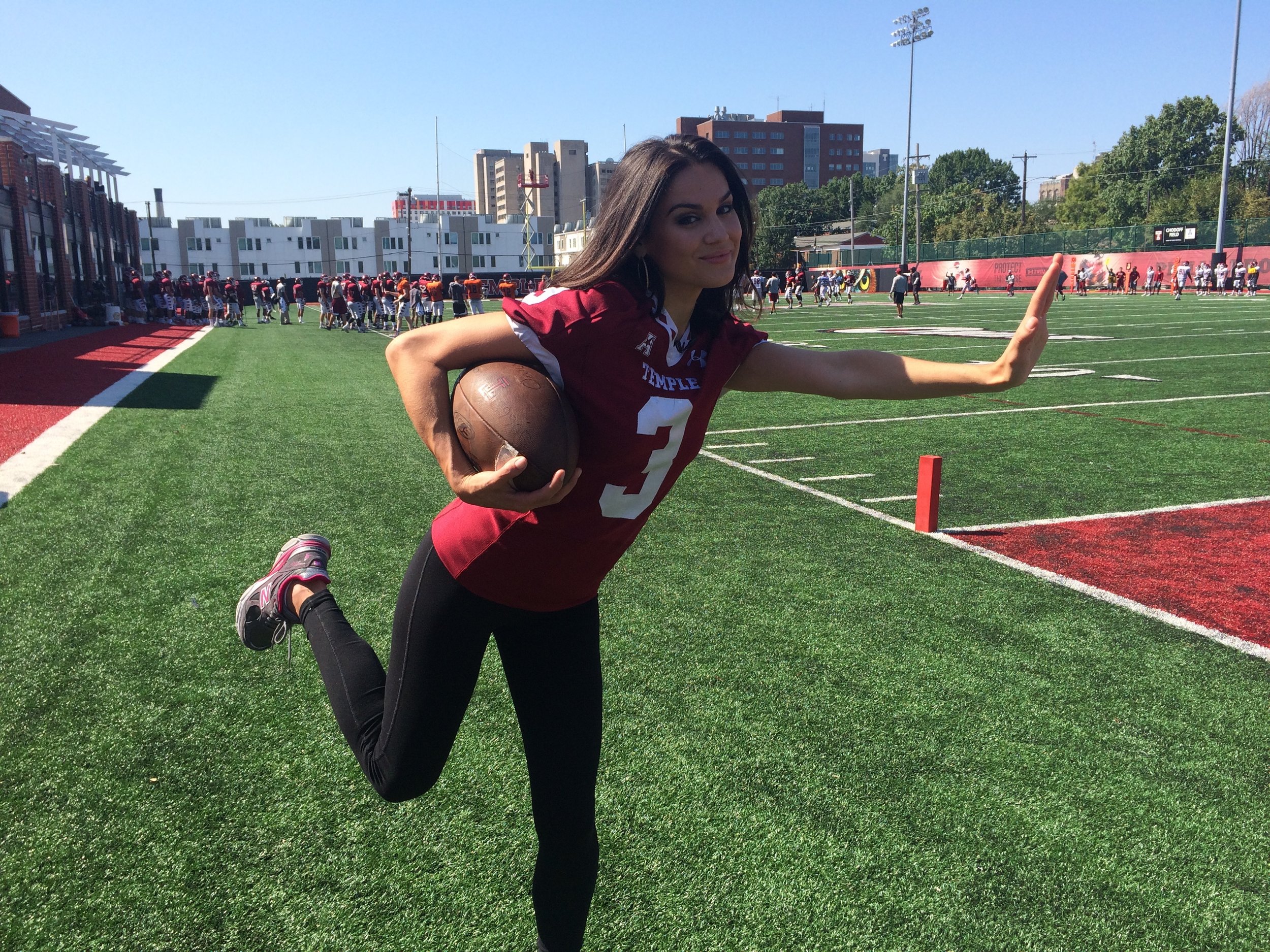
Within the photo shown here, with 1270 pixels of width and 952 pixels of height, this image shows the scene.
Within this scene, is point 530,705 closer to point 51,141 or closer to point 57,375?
point 57,375

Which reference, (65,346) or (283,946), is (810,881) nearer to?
(283,946)

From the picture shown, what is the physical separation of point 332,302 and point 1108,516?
33.4m

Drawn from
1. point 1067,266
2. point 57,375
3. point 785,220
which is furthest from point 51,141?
point 785,220

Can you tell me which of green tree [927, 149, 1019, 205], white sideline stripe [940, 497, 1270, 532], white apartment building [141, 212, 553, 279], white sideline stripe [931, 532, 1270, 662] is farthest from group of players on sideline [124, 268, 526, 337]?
green tree [927, 149, 1019, 205]

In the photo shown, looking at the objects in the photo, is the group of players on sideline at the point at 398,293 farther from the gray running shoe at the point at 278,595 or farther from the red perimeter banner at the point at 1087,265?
the gray running shoe at the point at 278,595

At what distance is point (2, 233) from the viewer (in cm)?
2583

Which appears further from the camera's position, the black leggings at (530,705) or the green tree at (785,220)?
the green tree at (785,220)

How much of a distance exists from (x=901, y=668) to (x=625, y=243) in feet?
9.49

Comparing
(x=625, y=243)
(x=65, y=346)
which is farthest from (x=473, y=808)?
(x=65, y=346)

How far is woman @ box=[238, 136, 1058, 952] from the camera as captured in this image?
88.7 inches

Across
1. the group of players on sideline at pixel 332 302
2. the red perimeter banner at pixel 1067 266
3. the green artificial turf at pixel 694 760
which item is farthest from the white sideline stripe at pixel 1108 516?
the red perimeter banner at pixel 1067 266

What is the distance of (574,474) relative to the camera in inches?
85.5

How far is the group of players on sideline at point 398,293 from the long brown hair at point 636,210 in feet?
92.1

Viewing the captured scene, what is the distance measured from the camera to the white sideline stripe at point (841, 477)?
8.68 metres
